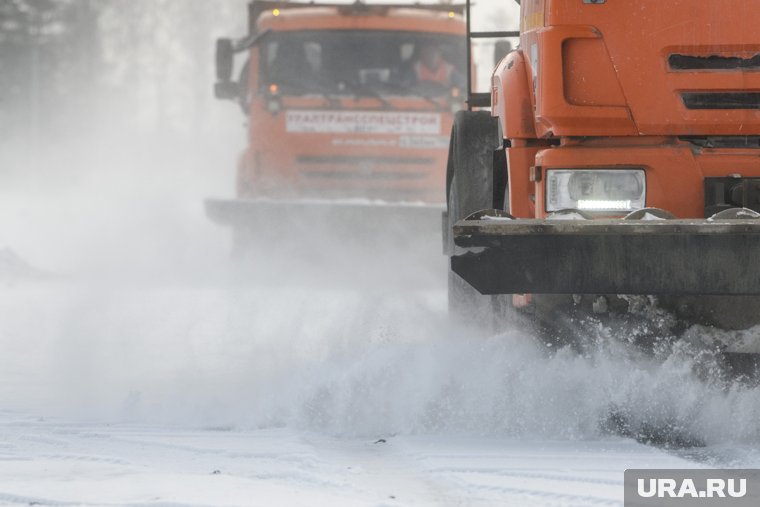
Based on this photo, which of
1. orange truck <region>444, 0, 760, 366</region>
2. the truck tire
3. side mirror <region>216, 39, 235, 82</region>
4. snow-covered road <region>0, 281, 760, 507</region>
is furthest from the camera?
side mirror <region>216, 39, 235, 82</region>

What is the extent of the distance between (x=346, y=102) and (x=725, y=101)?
349 inches

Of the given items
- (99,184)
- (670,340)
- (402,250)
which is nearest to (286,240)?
(402,250)

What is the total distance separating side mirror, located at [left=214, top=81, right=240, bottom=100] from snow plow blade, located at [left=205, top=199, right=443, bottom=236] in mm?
1444

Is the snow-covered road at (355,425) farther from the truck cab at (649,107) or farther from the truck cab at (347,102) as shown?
the truck cab at (347,102)

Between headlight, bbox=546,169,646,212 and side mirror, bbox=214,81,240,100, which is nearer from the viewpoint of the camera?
headlight, bbox=546,169,646,212

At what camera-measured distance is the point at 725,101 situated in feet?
16.4

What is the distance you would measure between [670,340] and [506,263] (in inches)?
28.7

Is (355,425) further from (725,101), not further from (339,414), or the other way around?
(725,101)

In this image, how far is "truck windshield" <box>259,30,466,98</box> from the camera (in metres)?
13.7

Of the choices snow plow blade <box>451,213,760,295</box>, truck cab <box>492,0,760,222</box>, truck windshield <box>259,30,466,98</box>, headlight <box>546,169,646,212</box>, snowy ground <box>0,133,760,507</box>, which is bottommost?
snowy ground <box>0,133,760,507</box>

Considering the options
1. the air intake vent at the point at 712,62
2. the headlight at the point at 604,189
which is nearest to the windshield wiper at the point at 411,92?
the air intake vent at the point at 712,62

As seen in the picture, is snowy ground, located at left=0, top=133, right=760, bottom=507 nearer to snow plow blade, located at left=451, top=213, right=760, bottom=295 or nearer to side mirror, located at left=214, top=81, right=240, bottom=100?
snow plow blade, located at left=451, top=213, right=760, bottom=295

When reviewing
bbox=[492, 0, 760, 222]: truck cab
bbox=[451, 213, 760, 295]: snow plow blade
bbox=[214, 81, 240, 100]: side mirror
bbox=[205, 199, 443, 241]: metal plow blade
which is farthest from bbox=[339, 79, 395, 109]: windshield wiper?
bbox=[451, 213, 760, 295]: snow plow blade

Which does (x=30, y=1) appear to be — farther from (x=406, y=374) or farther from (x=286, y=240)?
(x=406, y=374)
